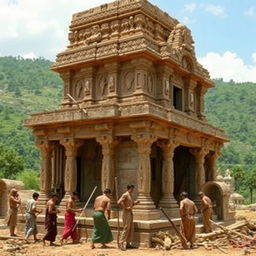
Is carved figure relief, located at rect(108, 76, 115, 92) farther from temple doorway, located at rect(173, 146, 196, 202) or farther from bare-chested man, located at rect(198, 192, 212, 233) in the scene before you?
bare-chested man, located at rect(198, 192, 212, 233)

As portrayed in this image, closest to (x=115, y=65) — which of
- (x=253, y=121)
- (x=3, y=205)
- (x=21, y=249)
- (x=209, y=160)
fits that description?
(x=209, y=160)

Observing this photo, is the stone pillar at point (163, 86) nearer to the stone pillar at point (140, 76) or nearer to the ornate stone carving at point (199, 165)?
the stone pillar at point (140, 76)

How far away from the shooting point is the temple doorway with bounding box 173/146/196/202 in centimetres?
2116

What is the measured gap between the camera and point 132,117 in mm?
15898

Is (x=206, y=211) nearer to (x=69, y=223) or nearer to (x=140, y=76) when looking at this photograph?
(x=69, y=223)

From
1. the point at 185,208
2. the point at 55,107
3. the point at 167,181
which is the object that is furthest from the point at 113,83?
the point at 55,107

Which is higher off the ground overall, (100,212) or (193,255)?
(100,212)

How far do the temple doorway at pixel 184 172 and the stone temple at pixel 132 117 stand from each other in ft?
0.17

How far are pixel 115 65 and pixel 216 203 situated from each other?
8119 millimetres

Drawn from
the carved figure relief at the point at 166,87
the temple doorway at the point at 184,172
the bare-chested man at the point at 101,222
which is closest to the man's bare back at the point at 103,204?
the bare-chested man at the point at 101,222

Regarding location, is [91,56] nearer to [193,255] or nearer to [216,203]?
[216,203]

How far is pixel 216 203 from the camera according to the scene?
20.3 metres

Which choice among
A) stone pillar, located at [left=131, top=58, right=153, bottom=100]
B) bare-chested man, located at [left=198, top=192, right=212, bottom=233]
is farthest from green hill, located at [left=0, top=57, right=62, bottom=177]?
bare-chested man, located at [left=198, top=192, right=212, bottom=233]

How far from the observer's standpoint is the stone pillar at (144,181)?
15.2 m
